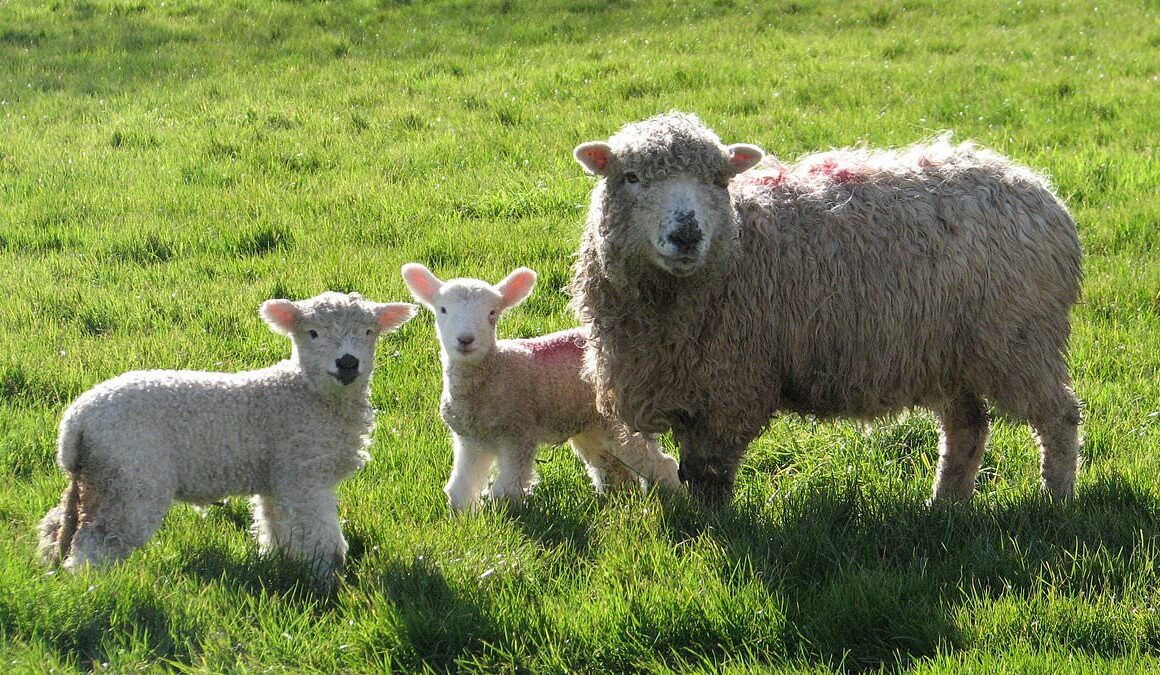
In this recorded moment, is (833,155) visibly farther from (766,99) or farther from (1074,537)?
(766,99)

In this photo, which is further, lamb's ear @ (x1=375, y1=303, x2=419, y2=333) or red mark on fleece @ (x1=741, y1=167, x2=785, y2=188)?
red mark on fleece @ (x1=741, y1=167, x2=785, y2=188)

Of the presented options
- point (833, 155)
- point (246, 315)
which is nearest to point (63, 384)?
point (246, 315)

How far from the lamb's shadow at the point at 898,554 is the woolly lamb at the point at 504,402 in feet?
2.49

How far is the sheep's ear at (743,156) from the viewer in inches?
203

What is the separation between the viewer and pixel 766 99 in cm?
1256

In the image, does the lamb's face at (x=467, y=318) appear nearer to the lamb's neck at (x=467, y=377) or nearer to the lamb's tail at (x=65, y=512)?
the lamb's neck at (x=467, y=377)

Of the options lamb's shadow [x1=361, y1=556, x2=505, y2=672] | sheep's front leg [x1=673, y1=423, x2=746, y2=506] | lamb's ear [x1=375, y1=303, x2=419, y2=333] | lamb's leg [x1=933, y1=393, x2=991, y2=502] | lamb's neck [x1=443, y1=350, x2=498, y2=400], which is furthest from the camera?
lamb's leg [x1=933, y1=393, x2=991, y2=502]

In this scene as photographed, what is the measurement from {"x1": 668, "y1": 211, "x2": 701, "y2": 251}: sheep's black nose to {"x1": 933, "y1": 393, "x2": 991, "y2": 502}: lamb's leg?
1727 millimetres

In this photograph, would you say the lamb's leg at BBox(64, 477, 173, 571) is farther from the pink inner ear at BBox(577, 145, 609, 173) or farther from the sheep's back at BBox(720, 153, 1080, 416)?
the sheep's back at BBox(720, 153, 1080, 416)

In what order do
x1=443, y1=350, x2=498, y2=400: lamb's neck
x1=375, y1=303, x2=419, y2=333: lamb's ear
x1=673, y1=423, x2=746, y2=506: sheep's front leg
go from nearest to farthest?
x1=375, y1=303, x2=419, y2=333: lamb's ear → x1=673, y1=423, x2=746, y2=506: sheep's front leg → x1=443, y1=350, x2=498, y2=400: lamb's neck

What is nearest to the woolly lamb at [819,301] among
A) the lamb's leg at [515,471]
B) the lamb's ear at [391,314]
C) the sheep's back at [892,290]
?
the sheep's back at [892,290]

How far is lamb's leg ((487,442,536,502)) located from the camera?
17.9 ft

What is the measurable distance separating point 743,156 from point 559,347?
4.56 feet

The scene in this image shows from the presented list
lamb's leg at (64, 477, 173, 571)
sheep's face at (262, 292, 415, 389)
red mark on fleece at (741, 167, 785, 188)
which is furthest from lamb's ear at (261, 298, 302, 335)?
red mark on fleece at (741, 167, 785, 188)
